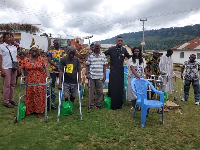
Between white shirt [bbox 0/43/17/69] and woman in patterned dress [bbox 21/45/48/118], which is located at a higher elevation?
Result: white shirt [bbox 0/43/17/69]

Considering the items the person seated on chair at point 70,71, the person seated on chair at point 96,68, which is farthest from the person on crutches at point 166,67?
the person seated on chair at point 70,71

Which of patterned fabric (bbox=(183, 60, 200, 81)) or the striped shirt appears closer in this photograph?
the striped shirt

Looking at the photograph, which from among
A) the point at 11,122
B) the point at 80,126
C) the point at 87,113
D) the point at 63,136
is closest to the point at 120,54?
the point at 87,113

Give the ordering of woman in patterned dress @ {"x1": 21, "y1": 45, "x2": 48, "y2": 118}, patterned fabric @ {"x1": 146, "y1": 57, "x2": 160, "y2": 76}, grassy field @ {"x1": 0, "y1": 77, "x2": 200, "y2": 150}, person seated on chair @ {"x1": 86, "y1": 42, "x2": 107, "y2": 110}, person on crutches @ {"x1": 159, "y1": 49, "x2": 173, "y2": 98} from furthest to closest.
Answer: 1. patterned fabric @ {"x1": 146, "y1": 57, "x2": 160, "y2": 76}
2. person on crutches @ {"x1": 159, "y1": 49, "x2": 173, "y2": 98}
3. person seated on chair @ {"x1": 86, "y1": 42, "x2": 107, "y2": 110}
4. woman in patterned dress @ {"x1": 21, "y1": 45, "x2": 48, "y2": 118}
5. grassy field @ {"x1": 0, "y1": 77, "x2": 200, "y2": 150}

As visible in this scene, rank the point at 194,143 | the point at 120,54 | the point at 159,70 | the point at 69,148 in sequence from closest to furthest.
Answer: the point at 69,148, the point at 194,143, the point at 120,54, the point at 159,70

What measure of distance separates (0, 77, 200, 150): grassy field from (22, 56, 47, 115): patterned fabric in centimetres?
29

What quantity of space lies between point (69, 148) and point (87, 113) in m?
2.02

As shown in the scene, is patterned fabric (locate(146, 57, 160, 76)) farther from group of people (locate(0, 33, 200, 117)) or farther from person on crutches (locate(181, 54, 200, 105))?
group of people (locate(0, 33, 200, 117))

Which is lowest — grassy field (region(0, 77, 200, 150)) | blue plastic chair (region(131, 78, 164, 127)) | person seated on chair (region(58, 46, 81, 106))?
grassy field (region(0, 77, 200, 150))

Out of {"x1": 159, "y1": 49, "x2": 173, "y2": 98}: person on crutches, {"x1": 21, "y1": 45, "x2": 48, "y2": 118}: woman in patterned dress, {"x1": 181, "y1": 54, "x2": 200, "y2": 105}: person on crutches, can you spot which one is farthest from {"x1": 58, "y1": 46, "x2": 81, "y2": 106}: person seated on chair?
{"x1": 181, "y1": 54, "x2": 200, "y2": 105}: person on crutches

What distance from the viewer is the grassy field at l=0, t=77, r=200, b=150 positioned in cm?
340

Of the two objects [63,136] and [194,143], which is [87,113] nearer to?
[63,136]

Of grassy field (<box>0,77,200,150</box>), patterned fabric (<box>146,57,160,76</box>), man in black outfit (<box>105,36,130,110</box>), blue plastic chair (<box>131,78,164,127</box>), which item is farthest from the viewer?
patterned fabric (<box>146,57,160,76</box>)

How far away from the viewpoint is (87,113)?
17.2 feet
